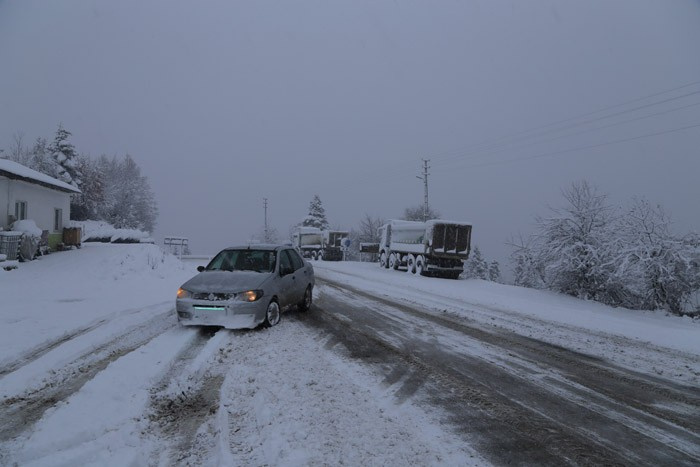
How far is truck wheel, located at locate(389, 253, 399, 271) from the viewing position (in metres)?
28.4

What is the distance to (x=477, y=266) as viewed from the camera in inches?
2675

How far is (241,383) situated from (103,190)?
4675 cm

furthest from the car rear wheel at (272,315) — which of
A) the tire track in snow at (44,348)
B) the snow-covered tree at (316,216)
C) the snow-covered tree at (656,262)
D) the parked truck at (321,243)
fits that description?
the snow-covered tree at (316,216)

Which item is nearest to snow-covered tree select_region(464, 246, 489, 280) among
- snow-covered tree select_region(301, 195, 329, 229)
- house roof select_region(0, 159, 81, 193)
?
snow-covered tree select_region(301, 195, 329, 229)

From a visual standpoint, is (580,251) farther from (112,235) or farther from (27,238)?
(112,235)

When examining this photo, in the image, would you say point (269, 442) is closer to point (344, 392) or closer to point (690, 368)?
point (344, 392)

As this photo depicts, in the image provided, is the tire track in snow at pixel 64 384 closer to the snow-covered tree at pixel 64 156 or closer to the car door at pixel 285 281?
the car door at pixel 285 281

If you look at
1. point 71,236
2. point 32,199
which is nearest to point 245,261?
point 32,199

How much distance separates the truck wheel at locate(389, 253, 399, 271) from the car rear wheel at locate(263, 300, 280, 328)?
2065cm

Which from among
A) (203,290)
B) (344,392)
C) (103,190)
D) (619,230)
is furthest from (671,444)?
(103,190)

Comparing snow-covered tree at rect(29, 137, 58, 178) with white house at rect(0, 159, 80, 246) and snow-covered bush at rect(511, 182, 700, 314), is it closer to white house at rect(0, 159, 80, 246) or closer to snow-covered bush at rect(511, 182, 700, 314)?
white house at rect(0, 159, 80, 246)

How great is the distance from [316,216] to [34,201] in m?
46.3

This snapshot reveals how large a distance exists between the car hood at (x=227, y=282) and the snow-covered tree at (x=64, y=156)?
38.0m

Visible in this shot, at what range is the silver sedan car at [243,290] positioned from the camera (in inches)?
285
